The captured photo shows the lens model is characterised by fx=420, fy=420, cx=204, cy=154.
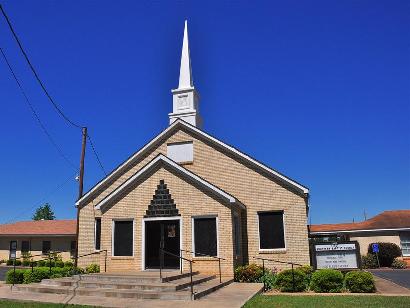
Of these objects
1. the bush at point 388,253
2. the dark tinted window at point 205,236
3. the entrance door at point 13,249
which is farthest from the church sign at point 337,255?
the entrance door at point 13,249

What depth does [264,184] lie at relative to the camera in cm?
2144

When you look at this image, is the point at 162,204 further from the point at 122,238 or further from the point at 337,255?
the point at 337,255

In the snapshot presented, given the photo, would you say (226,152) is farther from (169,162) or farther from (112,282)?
(112,282)

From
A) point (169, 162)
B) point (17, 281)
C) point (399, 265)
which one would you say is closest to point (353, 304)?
point (169, 162)

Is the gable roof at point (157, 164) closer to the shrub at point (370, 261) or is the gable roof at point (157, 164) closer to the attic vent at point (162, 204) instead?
the attic vent at point (162, 204)

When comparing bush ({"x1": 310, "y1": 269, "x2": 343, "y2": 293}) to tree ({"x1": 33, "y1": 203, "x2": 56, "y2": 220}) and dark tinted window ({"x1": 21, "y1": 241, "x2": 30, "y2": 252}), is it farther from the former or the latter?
tree ({"x1": 33, "y1": 203, "x2": 56, "y2": 220})

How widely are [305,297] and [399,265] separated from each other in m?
22.2

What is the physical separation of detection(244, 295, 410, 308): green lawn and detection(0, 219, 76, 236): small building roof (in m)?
33.8

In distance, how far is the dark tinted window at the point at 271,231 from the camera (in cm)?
2075

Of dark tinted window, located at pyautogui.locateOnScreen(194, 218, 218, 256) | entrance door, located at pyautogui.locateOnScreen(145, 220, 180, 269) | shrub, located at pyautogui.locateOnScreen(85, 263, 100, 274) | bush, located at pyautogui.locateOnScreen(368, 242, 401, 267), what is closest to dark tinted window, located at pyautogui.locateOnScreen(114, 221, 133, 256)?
entrance door, located at pyautogui.locateOnScreen(145, 220, 180, 269)

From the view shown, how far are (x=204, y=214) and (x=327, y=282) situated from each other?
6.08m

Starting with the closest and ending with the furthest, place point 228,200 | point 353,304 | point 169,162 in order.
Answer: point 353,304 → point 228,200 → point 169,162

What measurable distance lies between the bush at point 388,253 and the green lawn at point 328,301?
70.7 feet

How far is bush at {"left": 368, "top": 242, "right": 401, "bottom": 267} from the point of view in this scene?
33.2m
